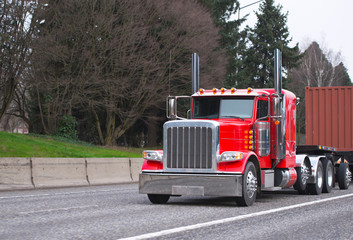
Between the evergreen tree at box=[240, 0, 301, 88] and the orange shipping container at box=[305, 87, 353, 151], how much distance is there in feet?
134

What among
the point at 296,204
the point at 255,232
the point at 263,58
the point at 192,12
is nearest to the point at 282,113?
the point at 296,204

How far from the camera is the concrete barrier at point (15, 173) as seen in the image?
1730cm

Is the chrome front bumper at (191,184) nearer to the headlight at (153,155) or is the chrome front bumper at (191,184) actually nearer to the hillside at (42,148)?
the headlight at (153,155)

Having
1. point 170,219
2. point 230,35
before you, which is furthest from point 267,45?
point 170,219

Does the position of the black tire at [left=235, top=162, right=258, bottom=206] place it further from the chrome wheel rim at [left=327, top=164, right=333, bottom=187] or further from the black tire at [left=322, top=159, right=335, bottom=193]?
the chrome wheel rim at [left=327, top=164, right=333, bottom=187]

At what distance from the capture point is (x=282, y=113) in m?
14.3

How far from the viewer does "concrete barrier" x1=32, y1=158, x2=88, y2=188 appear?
59.8ft

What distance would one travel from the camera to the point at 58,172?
18969mm

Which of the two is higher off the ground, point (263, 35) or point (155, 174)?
point (263, 35)

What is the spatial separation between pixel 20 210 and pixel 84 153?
17917 millimetres

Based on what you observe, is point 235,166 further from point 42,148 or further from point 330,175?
point 42,148

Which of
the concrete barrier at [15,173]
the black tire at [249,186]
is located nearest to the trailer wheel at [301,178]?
the black tire at [249,186]

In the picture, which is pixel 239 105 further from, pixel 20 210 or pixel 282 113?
pixel 20 210

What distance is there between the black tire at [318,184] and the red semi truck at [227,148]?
2.96 ft
